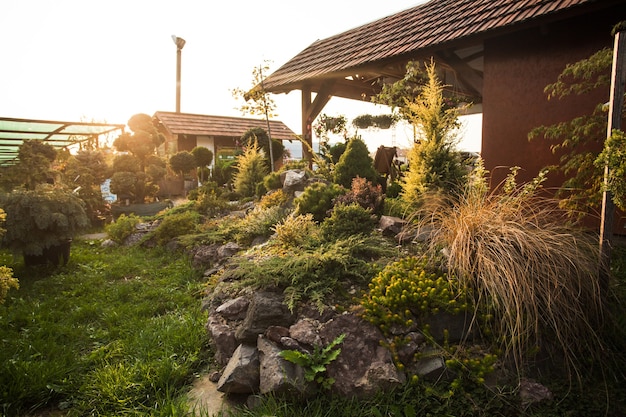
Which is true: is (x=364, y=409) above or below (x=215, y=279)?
below

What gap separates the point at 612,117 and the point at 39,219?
626 cm

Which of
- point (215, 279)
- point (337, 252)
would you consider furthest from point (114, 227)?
point (337, 252)

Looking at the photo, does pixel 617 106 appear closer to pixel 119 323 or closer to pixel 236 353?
pixel 236 353

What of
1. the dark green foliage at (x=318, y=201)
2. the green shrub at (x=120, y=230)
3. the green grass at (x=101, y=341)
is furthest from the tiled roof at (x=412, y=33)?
the green grass at (x=101, y=341)

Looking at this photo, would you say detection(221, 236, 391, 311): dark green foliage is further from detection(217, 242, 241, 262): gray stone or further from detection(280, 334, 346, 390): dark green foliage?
detection(217, 242, 241, 262): gray stone

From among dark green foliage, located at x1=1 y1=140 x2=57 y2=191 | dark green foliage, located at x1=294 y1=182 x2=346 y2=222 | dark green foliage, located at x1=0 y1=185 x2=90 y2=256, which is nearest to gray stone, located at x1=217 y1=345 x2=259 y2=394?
dark green foliage, located at x1=294 y1=182 x2=346 y2=222

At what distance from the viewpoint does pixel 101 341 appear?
341 cm

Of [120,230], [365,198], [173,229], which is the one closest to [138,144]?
[120,230]

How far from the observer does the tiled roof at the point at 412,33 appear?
17.1ft

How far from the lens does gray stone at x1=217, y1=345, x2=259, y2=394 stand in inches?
100

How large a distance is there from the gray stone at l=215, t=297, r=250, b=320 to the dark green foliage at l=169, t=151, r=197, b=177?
1287 centimetres

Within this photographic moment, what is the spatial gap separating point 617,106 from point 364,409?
287 cm

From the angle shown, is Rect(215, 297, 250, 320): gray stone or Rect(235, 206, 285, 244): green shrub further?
Rect(235, 206, 285, 244): green shrub

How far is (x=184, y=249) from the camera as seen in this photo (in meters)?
6.35
